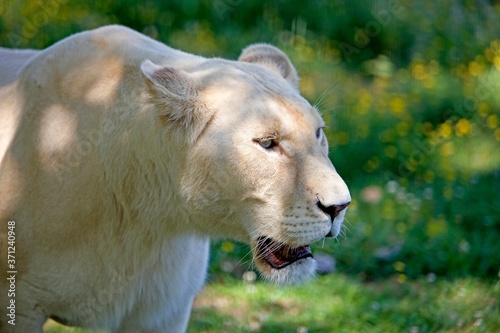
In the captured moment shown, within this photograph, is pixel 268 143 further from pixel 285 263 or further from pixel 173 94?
pixel 285 263

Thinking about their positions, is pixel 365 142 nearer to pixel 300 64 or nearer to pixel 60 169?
pixel 300 64

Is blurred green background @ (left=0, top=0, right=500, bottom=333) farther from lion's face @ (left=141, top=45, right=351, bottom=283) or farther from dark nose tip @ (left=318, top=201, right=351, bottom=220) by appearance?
dark nose tip @ (left=318, top=201, right=351, bottom=220)

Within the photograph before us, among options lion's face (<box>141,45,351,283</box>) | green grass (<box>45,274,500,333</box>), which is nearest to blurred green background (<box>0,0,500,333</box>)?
green grass (<box>45,274,500,333</box>)

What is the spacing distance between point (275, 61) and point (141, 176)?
0.80 meters

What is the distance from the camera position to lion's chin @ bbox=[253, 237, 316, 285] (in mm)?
3391

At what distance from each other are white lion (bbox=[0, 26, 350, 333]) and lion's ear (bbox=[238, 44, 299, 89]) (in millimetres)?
60

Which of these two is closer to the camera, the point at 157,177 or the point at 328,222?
the point at 328,222

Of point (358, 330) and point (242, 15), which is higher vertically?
point (358, 330)

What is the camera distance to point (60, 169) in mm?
3439

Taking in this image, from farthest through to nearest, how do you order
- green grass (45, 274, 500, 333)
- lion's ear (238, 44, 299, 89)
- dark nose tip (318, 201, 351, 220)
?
green grass (45, 274, 500, 333) < lion's ear (238, 44, 299, 89) < dark nose tip (318, 201, 351, 220)

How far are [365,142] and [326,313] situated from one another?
2382 mm

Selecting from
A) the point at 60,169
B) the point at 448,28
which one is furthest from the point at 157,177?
the point at 448,28

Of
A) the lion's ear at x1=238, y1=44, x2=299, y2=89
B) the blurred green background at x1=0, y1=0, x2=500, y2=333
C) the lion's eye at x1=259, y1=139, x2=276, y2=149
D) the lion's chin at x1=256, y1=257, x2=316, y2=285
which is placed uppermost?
the lion's eye at x1=259, y1=139, x2=276, y2=149

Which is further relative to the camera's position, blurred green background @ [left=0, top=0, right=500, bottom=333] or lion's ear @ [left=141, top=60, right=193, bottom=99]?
blurred green background @ [left=0, top=0, right=500, bottom=333]
